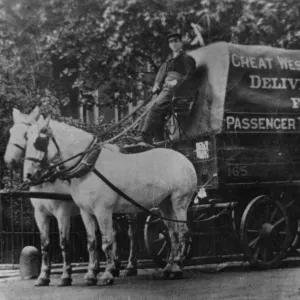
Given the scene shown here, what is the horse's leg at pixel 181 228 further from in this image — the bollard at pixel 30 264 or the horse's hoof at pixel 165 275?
the bollard at pixel 30 264

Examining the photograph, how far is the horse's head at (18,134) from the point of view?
10.7 m

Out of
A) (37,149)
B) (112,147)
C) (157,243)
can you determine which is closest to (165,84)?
(112,147)

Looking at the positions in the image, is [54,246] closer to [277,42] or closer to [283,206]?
[283,206]

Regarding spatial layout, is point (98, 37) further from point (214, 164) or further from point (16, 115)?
point (214, 164)

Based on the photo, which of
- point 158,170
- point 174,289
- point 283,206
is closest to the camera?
point 174,289

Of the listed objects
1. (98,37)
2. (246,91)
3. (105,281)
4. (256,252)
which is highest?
(98,37)

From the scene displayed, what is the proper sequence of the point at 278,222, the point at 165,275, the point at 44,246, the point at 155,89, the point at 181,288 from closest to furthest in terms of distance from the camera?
the point at 181,288
the point at 44,246
the point at 165,275
the point at 155,89
the point at 278,222

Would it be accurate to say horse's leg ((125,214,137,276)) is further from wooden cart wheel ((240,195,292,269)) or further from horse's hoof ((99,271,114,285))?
wooden cart wheel ((240,195,292,269))

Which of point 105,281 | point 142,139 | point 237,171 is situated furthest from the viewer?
point 237,171

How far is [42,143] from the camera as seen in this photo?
1075cm

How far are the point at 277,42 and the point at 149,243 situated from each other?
3174 millimetres

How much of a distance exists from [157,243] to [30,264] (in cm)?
182

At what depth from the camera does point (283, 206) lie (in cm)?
1241

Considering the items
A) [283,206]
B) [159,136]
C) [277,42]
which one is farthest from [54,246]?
[277,42]
